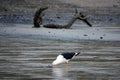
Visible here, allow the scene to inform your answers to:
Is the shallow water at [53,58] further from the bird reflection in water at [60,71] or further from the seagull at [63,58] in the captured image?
the seagull at [63,58]

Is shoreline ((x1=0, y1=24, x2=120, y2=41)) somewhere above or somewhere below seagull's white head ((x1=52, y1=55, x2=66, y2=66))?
below

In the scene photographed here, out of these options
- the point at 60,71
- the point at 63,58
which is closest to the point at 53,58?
the point at 63,58

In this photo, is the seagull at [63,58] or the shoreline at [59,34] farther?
the shoreline at [59,34]

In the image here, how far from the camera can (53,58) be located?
65.9ft

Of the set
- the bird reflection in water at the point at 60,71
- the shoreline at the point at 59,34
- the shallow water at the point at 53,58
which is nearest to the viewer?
the shallow water at the point at 53,58

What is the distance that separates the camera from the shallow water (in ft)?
52.4

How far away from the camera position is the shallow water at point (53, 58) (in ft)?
52.4

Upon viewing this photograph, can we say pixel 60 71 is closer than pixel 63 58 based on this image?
Yes

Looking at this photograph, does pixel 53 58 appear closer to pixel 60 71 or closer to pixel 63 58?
pixel 63 58

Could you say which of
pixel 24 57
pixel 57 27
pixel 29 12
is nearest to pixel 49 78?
pixel 24 57

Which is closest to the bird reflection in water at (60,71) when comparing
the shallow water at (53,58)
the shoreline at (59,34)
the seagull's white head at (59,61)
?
the shallow water at (53,58)

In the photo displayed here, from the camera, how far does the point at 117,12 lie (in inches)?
2153

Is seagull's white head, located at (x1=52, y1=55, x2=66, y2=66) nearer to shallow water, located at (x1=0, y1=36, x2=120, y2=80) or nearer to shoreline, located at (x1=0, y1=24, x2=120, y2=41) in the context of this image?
shallow water, located at (x1=0, y1=36, x2=120, y2=80)

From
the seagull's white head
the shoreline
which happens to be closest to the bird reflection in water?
the seagull's white head
